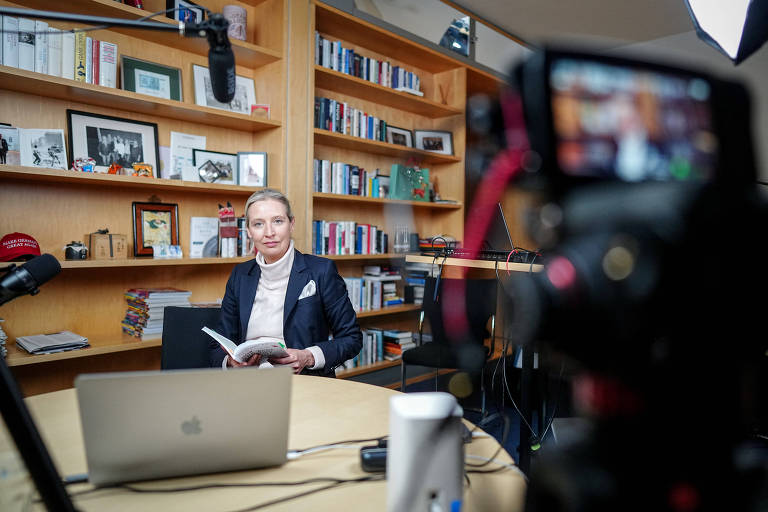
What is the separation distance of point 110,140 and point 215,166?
0.55 metres

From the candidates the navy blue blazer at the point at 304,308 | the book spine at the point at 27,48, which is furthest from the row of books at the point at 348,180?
the book spine at the point at 27,48

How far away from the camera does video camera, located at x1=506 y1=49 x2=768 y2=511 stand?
0.43m

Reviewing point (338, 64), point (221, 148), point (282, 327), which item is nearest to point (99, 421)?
point (282, 327)

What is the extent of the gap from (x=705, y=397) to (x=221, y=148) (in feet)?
9.32

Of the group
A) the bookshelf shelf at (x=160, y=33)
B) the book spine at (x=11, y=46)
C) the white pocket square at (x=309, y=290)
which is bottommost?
the white pocket square at (x=309, y=290)

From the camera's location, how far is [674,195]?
17.4 inches

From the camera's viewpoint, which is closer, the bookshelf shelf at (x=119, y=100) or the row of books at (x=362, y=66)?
the bookshelf shelf at (x=119, y=100)

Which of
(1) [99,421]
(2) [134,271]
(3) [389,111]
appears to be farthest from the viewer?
(3) [389,111]

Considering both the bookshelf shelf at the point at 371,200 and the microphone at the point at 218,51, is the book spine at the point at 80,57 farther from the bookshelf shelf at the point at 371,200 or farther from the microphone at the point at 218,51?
the microphone at the point at 218,51

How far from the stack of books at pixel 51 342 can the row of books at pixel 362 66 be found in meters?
2.11

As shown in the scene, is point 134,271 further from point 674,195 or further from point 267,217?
point 674,195

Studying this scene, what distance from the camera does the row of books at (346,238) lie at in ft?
10.6

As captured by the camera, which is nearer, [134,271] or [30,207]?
[30,207]

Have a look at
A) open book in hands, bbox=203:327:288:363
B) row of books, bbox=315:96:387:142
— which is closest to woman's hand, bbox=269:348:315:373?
open book in hands, bbox=203:327:288:363
